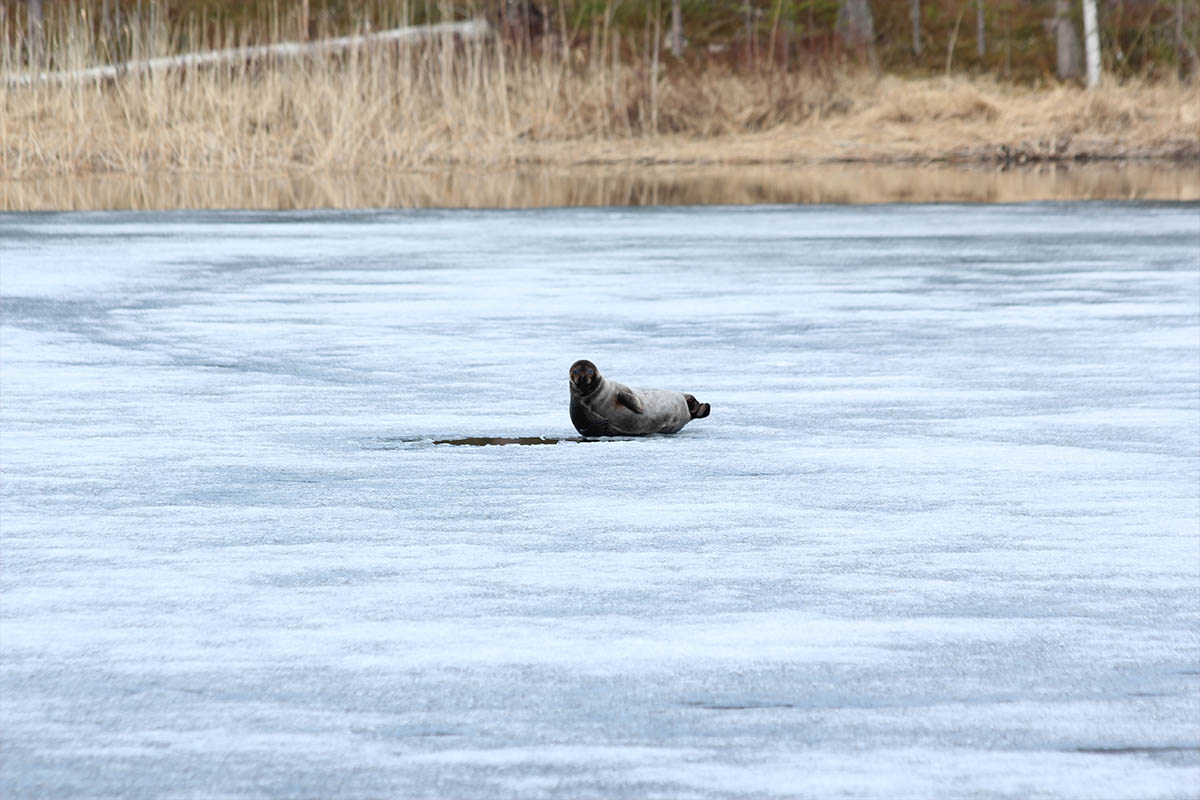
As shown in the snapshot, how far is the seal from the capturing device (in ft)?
13.6

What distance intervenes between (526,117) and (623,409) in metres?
13.8

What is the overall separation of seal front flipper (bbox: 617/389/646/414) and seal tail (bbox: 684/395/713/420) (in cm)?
17

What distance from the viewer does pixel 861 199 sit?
42.8ft

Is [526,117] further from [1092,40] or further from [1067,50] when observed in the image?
[1067,50]

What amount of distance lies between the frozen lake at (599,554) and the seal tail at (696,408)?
39mm

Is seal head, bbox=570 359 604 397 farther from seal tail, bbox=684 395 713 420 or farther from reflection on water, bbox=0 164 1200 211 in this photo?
reflection on water, bbox=0 164 1200 211

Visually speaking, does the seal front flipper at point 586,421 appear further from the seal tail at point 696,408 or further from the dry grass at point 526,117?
the dry grass at point 526,117

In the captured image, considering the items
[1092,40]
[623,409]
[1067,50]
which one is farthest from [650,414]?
[1067,50]

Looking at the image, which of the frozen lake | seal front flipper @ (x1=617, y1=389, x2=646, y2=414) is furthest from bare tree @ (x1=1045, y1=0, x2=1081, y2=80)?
seal front flipper @ (x1=617, y1=389, x2=646, y2=414)

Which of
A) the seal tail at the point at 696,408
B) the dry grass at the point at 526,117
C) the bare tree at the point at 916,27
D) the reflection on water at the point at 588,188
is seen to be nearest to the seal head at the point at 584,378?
the seal tail at the point at 696,408

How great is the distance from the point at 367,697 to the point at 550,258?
21.2 ft

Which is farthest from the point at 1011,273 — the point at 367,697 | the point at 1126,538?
the point at 367,697

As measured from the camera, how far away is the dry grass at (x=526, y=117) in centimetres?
1507

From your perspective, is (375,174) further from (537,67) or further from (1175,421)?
(1175,421)
